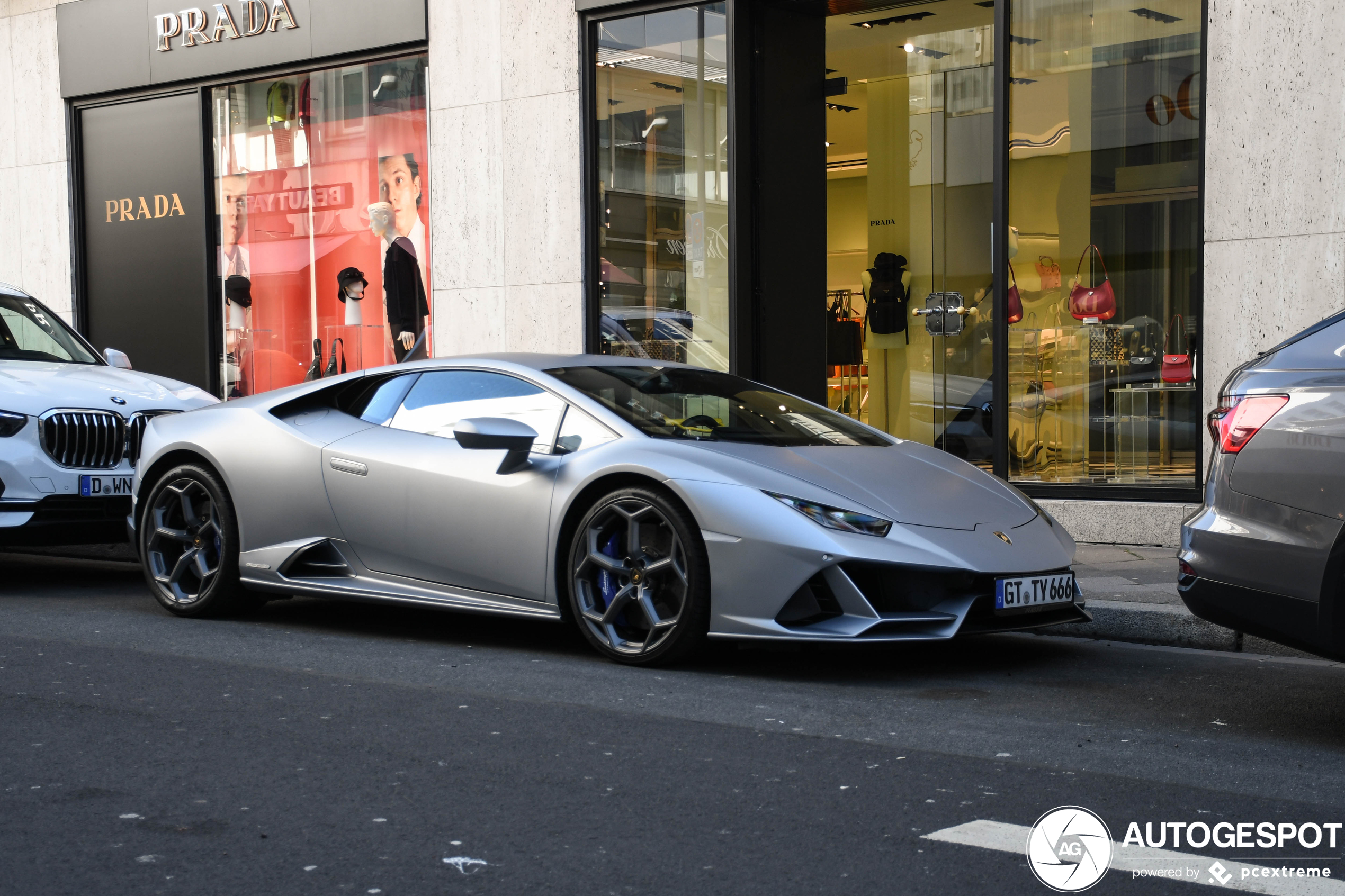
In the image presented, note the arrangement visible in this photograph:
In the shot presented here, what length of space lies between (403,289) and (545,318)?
1.80 meters

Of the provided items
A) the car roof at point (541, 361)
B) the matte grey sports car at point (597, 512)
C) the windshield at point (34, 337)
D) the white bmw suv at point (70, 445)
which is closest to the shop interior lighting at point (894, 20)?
the matte grey sports car at point (597, 512)

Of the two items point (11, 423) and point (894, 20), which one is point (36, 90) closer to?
point (11, 423)

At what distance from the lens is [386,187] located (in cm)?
1314

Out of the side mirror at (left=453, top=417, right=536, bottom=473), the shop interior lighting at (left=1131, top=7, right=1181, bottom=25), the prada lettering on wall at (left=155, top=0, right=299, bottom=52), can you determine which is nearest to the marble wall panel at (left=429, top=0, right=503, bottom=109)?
the prada lettering on wall at (left=155, top=0, right=299, bottom=52)

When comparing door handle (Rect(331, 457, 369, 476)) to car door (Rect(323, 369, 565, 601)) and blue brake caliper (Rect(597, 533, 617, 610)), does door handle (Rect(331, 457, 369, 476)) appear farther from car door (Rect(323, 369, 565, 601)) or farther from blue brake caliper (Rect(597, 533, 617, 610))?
blue brake caliper (Rect(597, 533, 617, 610))

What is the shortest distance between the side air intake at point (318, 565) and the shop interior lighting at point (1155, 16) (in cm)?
657

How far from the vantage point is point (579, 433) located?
593 cm

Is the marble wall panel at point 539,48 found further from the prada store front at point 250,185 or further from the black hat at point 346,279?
the black hat at point 346,279

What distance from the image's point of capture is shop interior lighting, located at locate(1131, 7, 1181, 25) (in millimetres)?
9648

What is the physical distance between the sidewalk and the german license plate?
5037 mm

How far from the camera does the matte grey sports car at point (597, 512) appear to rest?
530 centimetres

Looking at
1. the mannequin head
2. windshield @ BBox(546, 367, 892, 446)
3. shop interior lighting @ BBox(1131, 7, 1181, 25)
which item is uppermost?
shop interior lighting @ BBox(1131, 7, 1181, 25)

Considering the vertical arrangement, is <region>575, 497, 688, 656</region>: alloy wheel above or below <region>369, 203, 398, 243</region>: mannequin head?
below

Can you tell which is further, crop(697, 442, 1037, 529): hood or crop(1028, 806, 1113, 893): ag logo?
crop(697, 442, 1037, 529): hood
